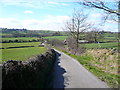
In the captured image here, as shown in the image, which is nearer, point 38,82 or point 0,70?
point 0,70

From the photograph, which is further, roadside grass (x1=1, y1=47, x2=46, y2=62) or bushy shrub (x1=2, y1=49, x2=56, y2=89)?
roadside grass (x1=1, y1=47, x2=46, y2=62)

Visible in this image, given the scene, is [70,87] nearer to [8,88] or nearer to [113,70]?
[8,88]

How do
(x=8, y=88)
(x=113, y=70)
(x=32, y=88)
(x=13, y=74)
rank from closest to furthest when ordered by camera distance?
(x=8, y=88) < (x=13, y=74) < (x=32, y=88) < (x=113, y=70)

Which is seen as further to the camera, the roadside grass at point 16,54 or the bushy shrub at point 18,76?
the roadside grass at point 16,54

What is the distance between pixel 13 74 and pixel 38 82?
157 centimetres

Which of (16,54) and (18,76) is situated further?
(16,54)

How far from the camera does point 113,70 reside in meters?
10.9

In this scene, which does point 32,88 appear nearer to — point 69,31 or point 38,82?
point 38,82

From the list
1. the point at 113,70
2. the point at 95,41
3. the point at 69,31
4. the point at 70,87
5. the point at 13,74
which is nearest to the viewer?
the point at 13,74

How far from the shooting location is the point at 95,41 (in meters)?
44.8

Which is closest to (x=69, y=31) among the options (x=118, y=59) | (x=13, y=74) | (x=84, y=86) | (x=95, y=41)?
(x=95, y=41)

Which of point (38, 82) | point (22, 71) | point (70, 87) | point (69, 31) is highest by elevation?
point (69, 31)

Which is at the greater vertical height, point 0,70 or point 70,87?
point 0,70

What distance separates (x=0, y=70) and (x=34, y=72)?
86.8 inches
